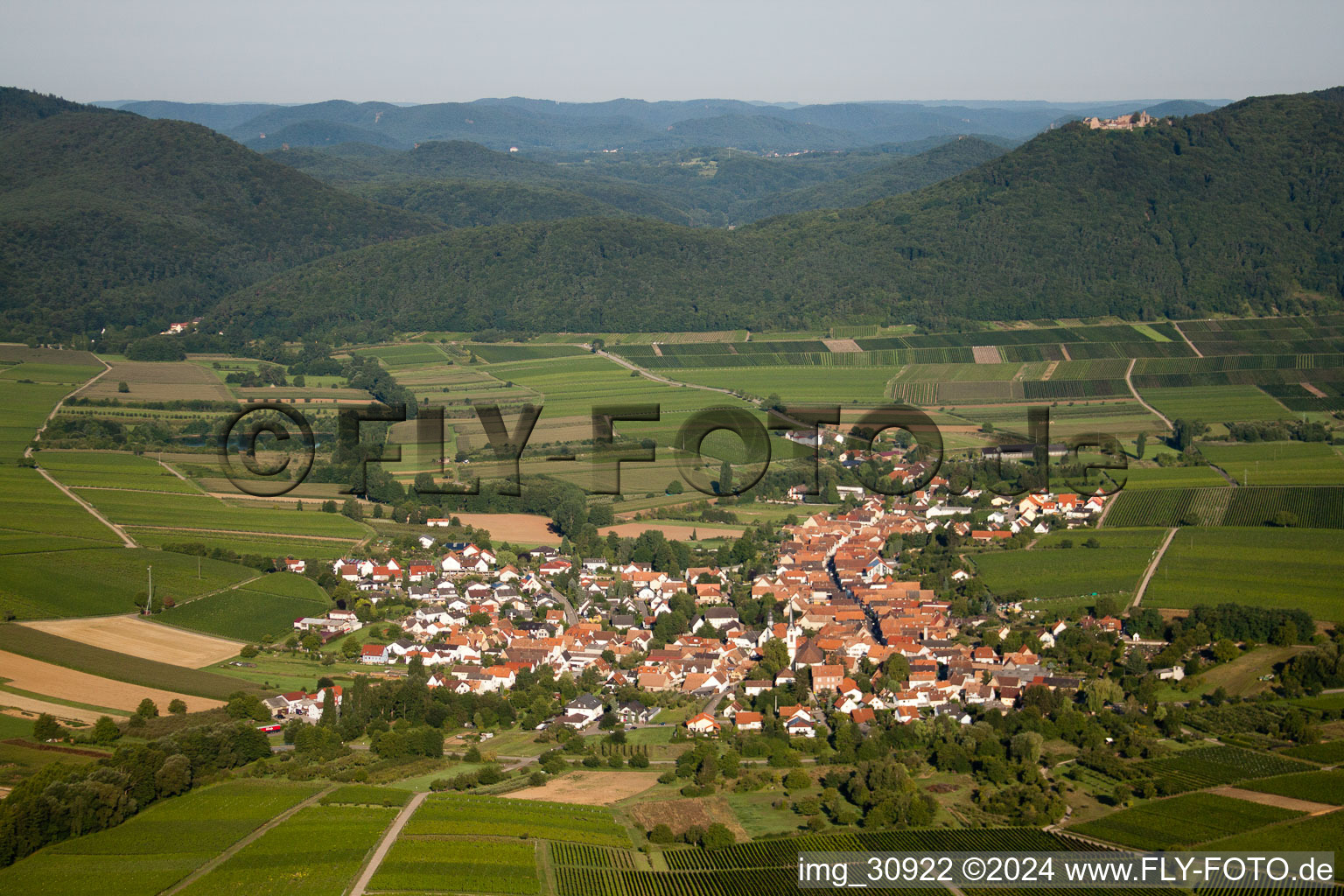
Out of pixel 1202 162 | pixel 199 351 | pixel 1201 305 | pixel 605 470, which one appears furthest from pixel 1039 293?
pixel 199 351

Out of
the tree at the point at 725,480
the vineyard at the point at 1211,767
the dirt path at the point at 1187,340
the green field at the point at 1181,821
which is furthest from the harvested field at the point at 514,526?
the dirt path at the point at 1187,340

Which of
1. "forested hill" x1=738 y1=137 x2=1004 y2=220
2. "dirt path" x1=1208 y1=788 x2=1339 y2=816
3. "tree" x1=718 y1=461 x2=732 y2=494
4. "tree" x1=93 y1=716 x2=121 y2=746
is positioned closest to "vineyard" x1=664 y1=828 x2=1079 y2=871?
"dirt path" x1=1208 y1=788 x2=1339 y2=816

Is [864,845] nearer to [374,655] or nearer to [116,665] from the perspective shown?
[374,655]

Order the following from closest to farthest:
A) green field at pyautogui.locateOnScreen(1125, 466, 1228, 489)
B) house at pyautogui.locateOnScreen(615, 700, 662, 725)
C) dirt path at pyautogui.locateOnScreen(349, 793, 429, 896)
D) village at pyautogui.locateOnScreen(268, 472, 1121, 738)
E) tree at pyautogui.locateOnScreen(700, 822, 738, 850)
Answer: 1. dirt path at pyautogui.locateOnScreen(349, 793, 429, 896)
2. tree at pyautogui.locateOnScreen(700, 822, 738, 850)
3. house at pyautogui.locateOnScreen(615, 700, 662, 725)
4. village at pyautogui.locateOnScreen(268, 472, 1121, 738)
5. green field at pyautogui.locateOnScreen(1125, 466, 1228, 489)

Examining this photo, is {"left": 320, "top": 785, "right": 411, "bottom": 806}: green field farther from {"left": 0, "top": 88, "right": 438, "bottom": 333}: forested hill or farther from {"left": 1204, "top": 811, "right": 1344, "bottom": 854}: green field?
{"left": 0, "top": 88, "right": 438, "bottom": 333}: forested hill

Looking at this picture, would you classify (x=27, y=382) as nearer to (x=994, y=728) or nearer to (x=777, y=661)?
(x=777, y=661)

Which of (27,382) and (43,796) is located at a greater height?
(27,382)
